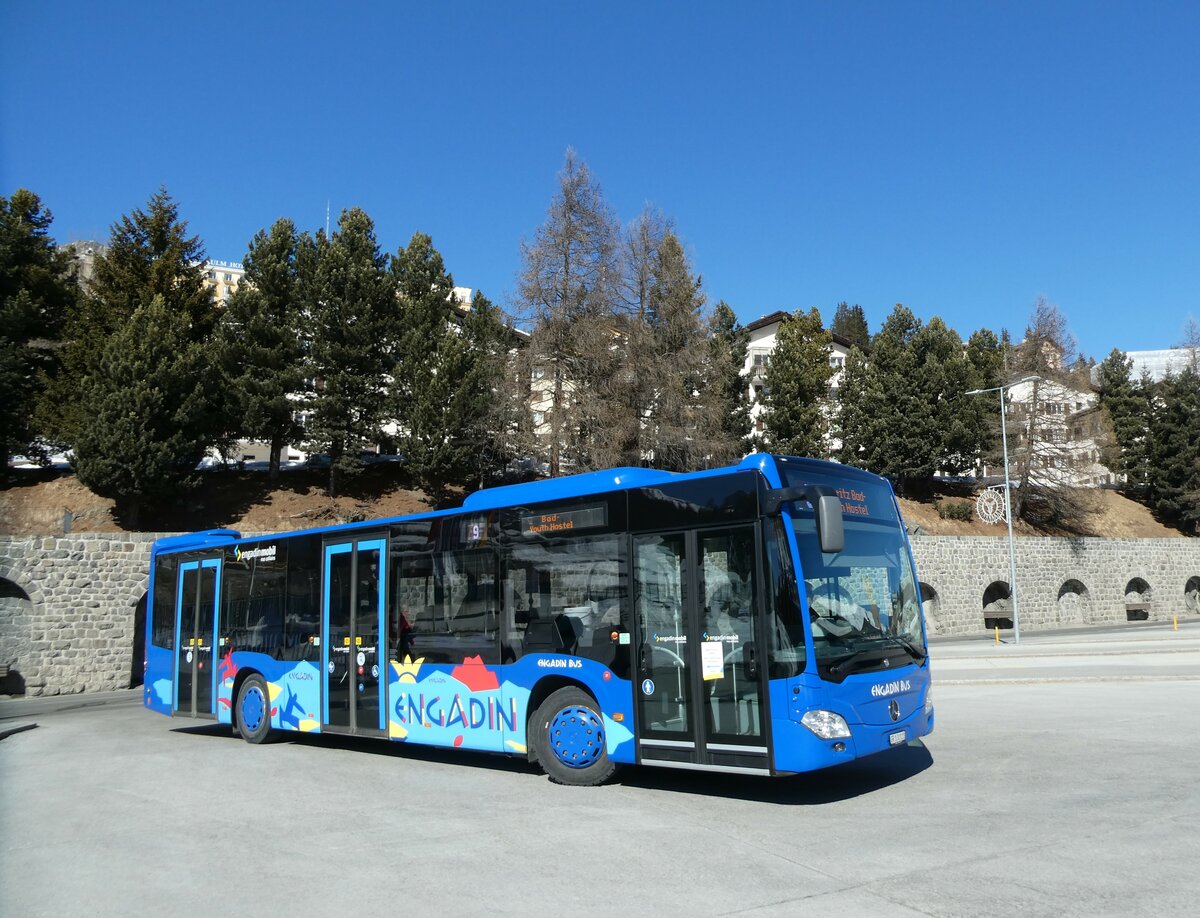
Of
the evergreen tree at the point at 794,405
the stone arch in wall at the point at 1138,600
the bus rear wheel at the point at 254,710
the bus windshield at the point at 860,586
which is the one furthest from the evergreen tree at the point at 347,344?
the stone arch in wall at the point at 1138,600

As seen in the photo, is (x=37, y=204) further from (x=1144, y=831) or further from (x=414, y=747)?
(x=1144, y=831)

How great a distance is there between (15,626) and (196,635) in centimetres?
1379

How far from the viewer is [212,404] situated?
3453 centimetres

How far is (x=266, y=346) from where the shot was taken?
1460 inches

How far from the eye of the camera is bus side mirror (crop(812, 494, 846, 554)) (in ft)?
24.8

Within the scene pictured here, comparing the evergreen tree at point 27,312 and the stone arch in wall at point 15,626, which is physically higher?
the evergreen tree at point 27,312

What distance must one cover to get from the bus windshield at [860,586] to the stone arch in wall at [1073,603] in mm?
44387

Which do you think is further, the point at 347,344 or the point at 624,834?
the point at 347,344

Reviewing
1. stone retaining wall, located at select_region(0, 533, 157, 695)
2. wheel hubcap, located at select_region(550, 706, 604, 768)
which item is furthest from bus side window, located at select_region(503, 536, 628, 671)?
stone retaining wall, located at select_region(0, 533, 157, 695)

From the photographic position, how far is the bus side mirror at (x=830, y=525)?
24.8ft

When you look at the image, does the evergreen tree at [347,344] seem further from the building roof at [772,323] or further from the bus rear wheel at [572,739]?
the building roof at [772,323]

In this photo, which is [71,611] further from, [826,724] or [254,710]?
[826,724]

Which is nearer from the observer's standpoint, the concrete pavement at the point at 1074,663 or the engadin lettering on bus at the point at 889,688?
the engadin lettering on bus at the point at 889,688

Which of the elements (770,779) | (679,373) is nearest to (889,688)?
(770,779)
